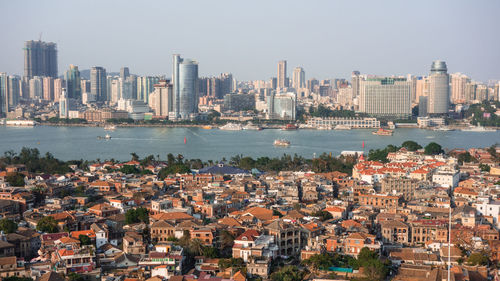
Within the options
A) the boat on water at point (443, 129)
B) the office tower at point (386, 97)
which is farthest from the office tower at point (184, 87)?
the boat on water at point (443, 129)

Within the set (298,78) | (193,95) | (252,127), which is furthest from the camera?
(298,78)

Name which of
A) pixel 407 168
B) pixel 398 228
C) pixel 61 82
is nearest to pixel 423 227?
pixel 398 228

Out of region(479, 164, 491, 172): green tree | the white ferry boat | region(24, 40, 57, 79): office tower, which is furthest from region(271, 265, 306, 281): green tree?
region(24, 40, 57, 79): office tower

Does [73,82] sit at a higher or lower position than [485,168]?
higher

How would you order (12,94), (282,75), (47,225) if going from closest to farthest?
(47,225) < (12,94) < (282,75)

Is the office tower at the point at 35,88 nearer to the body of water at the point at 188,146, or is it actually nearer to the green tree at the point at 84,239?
the body of water at the point at 188,146

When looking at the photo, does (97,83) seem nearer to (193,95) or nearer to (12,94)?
(12,94)

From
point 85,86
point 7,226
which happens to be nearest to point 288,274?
point 7,226
